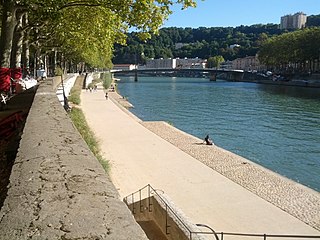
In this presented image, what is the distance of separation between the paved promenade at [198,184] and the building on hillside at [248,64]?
488 ft

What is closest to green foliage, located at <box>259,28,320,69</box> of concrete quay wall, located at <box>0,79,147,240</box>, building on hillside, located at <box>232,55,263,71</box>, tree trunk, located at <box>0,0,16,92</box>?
building on hillside, located at <box>232,55,263,71</box>

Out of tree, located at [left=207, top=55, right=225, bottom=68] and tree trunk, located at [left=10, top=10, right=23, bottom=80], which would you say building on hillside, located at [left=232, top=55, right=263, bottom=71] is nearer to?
tree, located at [left=207, top=55, right=225, bottom=68]

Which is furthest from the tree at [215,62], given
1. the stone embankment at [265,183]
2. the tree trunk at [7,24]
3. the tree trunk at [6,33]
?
the tree trunk at [7,24]

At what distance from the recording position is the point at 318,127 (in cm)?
3572

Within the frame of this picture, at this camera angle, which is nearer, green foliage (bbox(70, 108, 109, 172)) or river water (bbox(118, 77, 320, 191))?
green foliage (bbox(70, 108, 109, 172))

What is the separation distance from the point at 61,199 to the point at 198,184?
13.7 metres

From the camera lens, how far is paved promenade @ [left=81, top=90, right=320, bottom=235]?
12102 millimetres

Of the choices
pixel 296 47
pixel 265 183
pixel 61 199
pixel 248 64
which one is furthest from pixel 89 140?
pixel 248 64

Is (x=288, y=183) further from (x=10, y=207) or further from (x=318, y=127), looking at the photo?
(x=318, y=127)

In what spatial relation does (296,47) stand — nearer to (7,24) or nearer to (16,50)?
(16,50)

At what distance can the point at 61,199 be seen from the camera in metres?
2.75

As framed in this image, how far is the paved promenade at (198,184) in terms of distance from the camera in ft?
39.7

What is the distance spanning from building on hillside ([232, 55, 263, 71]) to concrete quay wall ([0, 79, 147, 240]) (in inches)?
6661

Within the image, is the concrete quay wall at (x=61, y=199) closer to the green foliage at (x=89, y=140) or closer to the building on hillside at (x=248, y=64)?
the green foliage at (x=89, y=140)
